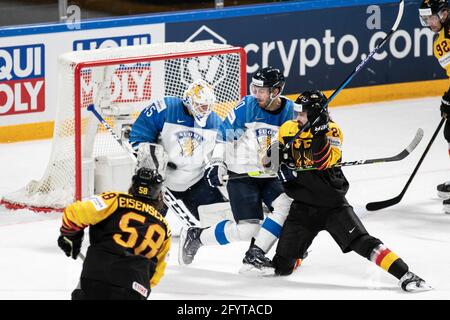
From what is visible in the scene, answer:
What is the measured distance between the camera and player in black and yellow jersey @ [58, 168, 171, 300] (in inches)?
203

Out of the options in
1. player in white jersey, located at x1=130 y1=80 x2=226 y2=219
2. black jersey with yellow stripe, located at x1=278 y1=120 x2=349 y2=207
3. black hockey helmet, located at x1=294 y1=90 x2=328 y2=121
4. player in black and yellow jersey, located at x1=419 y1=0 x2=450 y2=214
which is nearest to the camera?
black hockey helmet, located at x1=294 y1=90 x2=328 y2=121

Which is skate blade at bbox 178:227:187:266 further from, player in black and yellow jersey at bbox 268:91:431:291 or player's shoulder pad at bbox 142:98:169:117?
player's shoulder pad at bbox 142:98:169:117

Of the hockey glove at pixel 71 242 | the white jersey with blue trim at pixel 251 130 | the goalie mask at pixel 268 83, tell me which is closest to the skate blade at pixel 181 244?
the white jersey with blue trim at pixel 251 130

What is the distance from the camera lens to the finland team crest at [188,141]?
704 centimetres

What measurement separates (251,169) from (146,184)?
5.60ft

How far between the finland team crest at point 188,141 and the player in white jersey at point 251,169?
0.13m

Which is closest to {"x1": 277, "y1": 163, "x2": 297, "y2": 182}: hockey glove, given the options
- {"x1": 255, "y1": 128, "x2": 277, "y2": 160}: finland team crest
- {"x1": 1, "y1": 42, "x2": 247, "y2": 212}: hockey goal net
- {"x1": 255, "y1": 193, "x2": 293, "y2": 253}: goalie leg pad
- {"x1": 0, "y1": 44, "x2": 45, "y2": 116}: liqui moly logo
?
{"x1": 255, "y1": 193, "x2": 293, "y2": 253}: goalie leg pad

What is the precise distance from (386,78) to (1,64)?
11.2 feet

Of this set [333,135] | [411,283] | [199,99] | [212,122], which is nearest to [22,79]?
[212,122]

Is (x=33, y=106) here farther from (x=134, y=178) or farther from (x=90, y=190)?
(x=134, y=178)

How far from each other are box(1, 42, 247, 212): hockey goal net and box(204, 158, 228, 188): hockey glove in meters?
0.86

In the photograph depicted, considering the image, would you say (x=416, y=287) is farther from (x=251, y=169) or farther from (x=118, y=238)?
(x=118, y=238)

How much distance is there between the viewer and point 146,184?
525 centimetres
